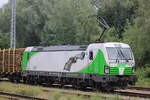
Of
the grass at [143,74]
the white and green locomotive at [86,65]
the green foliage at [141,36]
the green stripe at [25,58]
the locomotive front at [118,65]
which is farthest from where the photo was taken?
the green foliage at [141,36]

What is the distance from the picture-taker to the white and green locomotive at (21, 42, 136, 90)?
762 inches

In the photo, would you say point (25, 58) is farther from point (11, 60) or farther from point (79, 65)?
point (79, 65)

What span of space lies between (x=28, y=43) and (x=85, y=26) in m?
16.7

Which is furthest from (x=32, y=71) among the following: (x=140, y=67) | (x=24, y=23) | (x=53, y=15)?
(x=24, y=23)

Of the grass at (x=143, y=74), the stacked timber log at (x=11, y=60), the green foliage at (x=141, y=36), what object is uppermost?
the green foliage at (x=141, y=36)

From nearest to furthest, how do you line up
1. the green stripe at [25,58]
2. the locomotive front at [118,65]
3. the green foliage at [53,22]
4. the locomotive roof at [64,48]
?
the locomotive front at [118,65], the locomotive roof at [64,48], the green stripe at [25,58], the green foliage at [53,22]

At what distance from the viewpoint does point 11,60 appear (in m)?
28.9

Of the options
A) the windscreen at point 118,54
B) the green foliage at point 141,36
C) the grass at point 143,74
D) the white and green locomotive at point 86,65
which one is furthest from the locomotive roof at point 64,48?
the green foliage at point 141,36

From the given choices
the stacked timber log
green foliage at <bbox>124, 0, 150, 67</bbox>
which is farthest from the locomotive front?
the stacked timber log

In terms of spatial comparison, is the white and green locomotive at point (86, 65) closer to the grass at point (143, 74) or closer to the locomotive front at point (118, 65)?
the locomotive front at point (118, 65)

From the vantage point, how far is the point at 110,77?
19.0 metres

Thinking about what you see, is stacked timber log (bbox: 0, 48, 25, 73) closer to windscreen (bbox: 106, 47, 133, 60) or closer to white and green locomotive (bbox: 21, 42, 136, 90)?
white and green locomotive (bbox: 21, 42, 136, 90)

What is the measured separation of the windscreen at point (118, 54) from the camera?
64.4 ft

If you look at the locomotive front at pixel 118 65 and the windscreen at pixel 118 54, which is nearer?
the locomotive front at pixel 118 65
